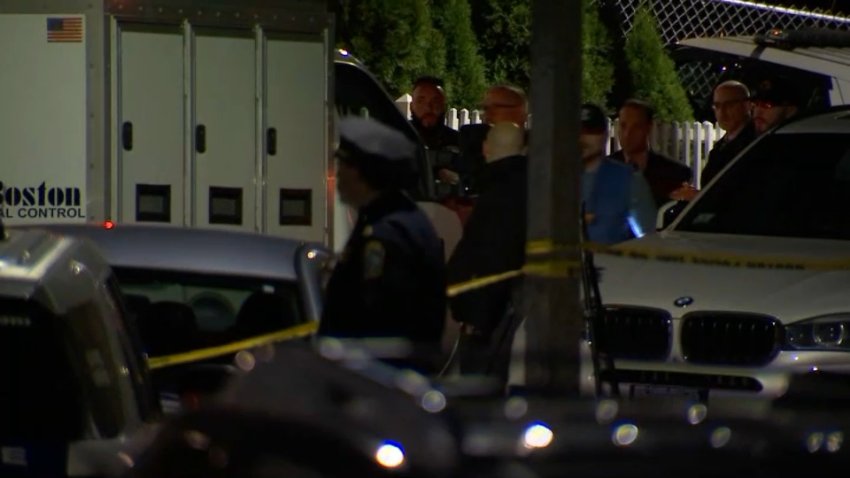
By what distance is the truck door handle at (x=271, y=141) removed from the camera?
11258 mm

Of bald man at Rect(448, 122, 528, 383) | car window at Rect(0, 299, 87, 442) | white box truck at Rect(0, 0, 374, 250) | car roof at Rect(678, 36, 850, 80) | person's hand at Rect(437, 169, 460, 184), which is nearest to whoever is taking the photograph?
car window at Rect(0, 299, 87, 442)

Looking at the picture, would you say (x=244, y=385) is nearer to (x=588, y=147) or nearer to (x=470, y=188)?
(x=588, y=147)

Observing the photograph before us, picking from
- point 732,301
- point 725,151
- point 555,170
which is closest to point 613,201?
point 732,301

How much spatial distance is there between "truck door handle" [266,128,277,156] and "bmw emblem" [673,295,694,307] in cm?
377

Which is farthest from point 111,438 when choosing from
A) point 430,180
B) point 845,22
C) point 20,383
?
point 845,22

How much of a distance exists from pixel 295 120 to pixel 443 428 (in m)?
8.65

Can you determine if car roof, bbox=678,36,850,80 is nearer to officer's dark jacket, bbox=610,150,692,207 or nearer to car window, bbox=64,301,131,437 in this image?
officer's dark jacket, bbox=610,150,692,207

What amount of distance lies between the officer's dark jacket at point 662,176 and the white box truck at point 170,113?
6.60 ft

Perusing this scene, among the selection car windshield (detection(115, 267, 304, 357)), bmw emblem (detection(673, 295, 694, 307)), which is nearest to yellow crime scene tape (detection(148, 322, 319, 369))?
car windshield (detection(115, 267, 304, 357))

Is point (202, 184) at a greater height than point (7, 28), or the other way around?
point (7, 28)

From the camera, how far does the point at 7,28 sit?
10508 millimetres

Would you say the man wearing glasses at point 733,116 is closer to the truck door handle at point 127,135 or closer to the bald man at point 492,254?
the truck door handle at point 127,135

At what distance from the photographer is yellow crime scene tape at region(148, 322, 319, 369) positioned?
20.5ft

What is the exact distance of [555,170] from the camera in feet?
19.1
